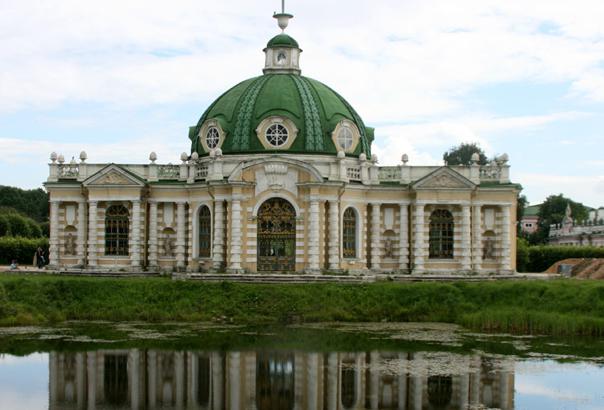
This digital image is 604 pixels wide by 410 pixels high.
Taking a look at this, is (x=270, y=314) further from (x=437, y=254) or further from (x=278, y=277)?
(x=437, y=254)

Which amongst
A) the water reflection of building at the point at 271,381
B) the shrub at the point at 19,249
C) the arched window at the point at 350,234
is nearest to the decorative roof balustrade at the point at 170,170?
the arched window at the point at 350,234

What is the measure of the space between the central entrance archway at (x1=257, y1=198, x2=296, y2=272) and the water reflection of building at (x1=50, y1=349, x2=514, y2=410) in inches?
801

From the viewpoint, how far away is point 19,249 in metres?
73.9

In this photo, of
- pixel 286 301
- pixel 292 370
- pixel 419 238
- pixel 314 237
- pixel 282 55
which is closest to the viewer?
pixel 292 370

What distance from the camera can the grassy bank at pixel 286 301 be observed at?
44312 mm

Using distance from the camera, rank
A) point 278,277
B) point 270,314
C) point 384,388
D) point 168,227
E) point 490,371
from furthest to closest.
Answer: point 168,227
point 278,277
point 270,314
point 490,371
point 384,388

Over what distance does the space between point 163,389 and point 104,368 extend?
348cm

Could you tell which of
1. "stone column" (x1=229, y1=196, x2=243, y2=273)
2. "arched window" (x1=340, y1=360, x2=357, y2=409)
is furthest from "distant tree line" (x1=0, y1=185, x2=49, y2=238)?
"arched window" (x1=340, y1=360, x2=357, y2=409)

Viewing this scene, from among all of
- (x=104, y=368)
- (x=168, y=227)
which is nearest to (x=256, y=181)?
(x=168, y=227)

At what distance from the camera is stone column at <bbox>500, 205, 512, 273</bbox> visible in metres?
57.5

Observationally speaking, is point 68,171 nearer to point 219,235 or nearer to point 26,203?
point 219,235

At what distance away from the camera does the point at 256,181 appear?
54125 millimetres

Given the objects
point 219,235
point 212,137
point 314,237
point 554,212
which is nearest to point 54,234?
Result: point 219,235

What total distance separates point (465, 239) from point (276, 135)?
12634mm
